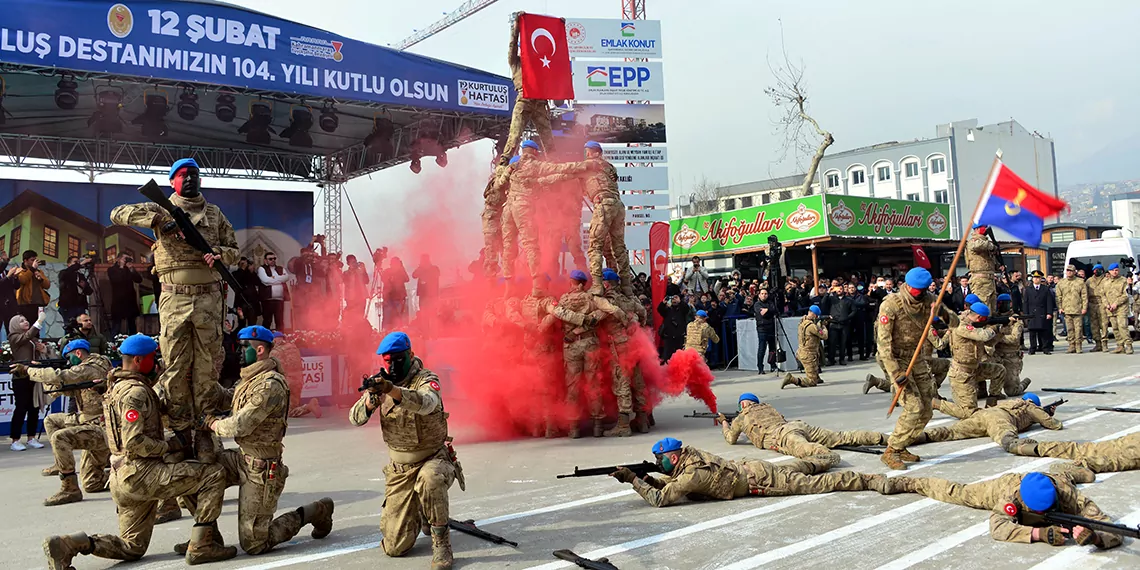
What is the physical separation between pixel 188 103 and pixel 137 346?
12455 mm

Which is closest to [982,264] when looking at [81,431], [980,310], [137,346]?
[980,310]

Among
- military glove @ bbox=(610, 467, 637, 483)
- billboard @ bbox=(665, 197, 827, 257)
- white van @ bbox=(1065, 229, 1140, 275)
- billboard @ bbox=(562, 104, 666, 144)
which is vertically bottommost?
military glove @ bbox=(610, 467, 637, 483)

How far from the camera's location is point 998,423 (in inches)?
337

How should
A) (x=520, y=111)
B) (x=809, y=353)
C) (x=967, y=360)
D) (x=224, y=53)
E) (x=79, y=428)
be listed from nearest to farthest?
(x=79, y=428) → (x=967, y=360) → (x=520, y=111) → (x=224, y=53) → (x=809, y=353)

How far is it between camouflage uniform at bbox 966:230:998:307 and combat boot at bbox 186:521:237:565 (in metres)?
13.1

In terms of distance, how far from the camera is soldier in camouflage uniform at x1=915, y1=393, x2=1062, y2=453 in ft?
28.2

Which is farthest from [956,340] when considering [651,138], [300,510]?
[651,138]

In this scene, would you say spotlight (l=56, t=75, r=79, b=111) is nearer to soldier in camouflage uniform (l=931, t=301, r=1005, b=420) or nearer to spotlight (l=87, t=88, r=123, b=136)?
spotlight (l=87, t=88, r=123, b=136)

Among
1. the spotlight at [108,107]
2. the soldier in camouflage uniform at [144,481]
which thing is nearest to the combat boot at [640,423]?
the soldier in camouflage uniform at [144,481]

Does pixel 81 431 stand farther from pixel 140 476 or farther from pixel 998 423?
pixel 998 423

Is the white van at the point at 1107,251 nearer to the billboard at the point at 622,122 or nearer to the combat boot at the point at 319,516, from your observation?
the billboard at the point at 622,122

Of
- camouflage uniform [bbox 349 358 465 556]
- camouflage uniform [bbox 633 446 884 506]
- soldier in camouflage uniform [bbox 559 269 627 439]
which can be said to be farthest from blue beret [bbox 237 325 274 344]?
soldier in camouflage uniform [bbox 559 269 627 439]

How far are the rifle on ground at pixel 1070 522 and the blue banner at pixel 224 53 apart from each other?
14.9m

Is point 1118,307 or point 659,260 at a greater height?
point 659,260
